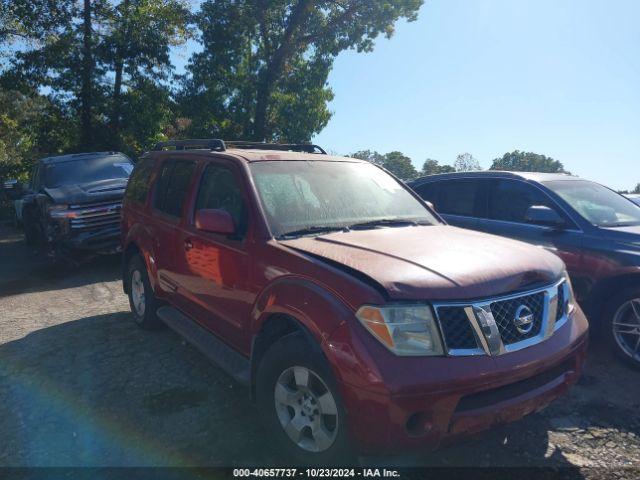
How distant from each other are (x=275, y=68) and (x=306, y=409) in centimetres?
2046

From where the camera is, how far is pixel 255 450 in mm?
2943

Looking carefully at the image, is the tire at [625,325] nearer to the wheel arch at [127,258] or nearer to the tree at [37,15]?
the wheel arch at [127,258]

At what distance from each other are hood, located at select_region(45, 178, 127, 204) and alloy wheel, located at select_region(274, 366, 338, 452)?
673 cm

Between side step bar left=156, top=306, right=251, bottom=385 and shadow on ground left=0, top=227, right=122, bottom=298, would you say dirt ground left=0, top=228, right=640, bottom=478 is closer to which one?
side step bar left=156, top=306, right=251, bottom=385

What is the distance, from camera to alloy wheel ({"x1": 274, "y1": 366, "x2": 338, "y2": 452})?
243 cm

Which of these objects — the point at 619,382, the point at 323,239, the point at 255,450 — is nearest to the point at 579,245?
the point at 619,382

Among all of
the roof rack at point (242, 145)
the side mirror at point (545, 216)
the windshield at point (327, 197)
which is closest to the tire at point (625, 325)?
the side mirror at point (545, 216)

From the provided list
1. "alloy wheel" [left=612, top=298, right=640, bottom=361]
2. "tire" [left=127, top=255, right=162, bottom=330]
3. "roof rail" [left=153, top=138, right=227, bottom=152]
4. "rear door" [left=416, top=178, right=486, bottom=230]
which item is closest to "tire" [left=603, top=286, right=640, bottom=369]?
"alloy wheel" [left=612, top=298, right=640, bottom=361]

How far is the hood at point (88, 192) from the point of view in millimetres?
8055

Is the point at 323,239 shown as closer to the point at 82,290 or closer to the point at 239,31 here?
the point at 82,290

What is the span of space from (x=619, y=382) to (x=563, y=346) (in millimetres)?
1797

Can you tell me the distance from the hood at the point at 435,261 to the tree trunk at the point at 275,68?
19201 mm

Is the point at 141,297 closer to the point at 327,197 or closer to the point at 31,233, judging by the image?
the point at 327,197

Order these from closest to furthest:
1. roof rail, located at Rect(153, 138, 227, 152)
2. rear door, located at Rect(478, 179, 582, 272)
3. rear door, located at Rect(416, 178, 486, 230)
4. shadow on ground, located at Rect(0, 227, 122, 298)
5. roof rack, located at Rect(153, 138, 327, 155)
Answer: roof rail, located at Rect(153, 138, 227, 152) → roof rack, located at Rect(153, 138, 327, 155) → rear door, located at Rect(478, 179, 582, 272) → rear door, located at Rect(416, 178, 486, 230) → shadow on ground, located at Rect(0, 227, 122, 298)
